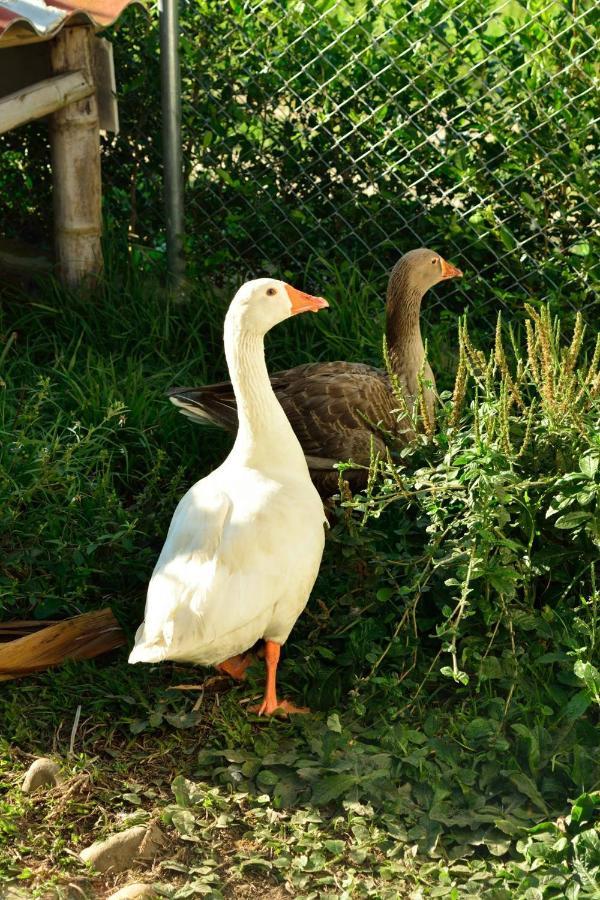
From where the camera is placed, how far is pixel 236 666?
12.3ft

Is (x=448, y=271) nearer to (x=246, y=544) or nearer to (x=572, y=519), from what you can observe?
(x=572, y=519)

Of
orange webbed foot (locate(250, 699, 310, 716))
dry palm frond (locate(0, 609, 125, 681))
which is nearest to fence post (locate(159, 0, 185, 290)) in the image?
dry palm frond (locate(0, 609, 125, 681))

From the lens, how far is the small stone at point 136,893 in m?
2.84

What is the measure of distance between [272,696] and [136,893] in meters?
0.82

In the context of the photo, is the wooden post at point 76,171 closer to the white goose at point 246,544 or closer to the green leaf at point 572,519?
the white goose at point 246,544

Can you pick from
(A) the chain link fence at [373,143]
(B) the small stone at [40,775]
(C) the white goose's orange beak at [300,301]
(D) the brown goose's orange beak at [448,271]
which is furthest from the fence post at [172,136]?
(B) the small stone at [40,775]

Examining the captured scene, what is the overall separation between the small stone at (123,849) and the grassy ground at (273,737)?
1.4 inches

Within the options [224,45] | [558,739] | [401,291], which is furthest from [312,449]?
[224,45]

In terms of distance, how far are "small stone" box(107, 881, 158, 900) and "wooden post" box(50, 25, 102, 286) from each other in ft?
10.8

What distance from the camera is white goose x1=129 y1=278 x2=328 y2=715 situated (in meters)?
3.24

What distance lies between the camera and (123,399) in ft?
15.5

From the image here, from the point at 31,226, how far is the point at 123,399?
176cm

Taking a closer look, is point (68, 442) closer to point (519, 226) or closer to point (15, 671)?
point (15, 671)

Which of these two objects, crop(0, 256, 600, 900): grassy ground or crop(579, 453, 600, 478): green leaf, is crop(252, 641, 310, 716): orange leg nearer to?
crop(0, 256, 600, 900): grassy ground
